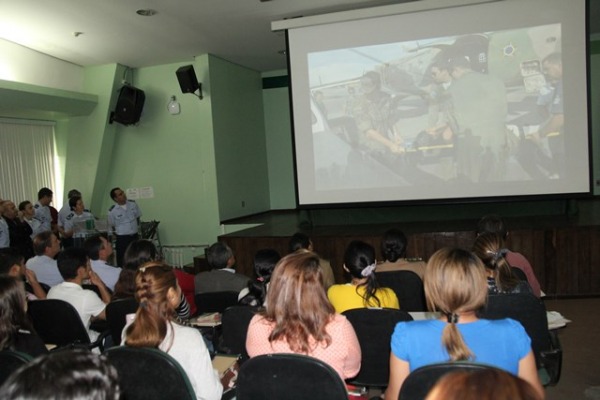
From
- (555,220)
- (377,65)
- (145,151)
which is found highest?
(377,65)

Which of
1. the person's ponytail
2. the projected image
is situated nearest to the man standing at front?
the projected image

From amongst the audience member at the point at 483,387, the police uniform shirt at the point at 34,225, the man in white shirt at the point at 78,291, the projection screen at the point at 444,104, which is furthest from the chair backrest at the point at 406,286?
the police uniform shirt at the point at 34,225

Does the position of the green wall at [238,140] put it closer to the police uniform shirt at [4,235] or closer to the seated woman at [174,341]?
the police uniform shirt at [4,235]

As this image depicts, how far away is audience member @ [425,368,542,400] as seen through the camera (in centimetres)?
73

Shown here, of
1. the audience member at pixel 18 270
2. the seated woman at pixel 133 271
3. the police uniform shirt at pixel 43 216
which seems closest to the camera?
the seated woman at pixel 133 271

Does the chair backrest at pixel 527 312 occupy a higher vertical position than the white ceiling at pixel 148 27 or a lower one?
lower

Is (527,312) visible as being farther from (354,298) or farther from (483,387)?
(483,387)

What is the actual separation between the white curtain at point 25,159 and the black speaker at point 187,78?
246 cm

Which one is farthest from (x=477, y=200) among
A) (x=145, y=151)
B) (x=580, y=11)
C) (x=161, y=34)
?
(x=145, y=151)

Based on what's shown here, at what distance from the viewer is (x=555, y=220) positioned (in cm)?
560

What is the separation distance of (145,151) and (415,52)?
14.9 ft

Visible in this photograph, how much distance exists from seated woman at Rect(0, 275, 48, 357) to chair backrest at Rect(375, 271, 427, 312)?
6.72 ft

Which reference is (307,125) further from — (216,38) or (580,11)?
(580,11)

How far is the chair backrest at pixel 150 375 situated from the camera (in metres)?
1.56
